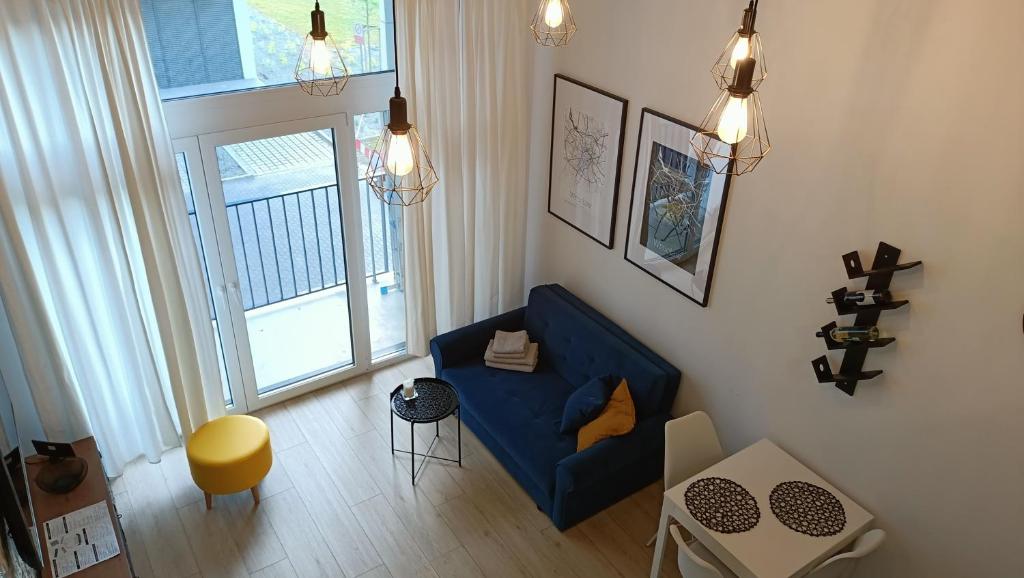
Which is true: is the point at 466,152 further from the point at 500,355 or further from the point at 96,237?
the point at 96,237

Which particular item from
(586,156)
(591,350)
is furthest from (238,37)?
(591,350)

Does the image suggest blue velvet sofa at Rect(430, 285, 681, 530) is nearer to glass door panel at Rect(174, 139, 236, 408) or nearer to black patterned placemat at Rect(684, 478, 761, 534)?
black patterned placemat at Rect(684, 478, 761, 534)

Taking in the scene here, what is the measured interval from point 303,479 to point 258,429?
476mm

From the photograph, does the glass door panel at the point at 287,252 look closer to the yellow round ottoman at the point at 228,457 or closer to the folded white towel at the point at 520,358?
the yellow round ottoman at the point at 228,457

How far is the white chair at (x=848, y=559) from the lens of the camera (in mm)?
3312

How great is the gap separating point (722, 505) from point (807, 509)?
0.41 meters

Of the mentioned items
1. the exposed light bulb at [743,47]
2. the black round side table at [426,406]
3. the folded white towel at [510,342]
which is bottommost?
the black round side table at [426,406]

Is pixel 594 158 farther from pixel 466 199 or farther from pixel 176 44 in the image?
pixel 176 44

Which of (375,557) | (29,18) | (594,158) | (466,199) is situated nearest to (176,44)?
(29,18)

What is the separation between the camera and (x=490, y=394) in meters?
4.89

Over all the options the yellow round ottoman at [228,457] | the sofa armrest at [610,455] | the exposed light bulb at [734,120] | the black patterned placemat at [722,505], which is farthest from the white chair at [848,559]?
the yellow round ottoman at [228,457]

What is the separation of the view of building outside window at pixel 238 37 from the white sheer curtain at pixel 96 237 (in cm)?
24

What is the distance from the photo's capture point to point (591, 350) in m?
4.87

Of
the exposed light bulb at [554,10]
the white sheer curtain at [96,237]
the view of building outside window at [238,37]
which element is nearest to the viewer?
the exposed light bulb at [554,10]
